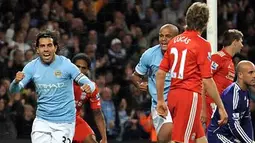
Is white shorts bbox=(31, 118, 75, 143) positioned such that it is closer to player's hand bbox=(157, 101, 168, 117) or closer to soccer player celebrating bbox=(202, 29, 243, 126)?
player's hand bbox=(157, 101, 168, 117)

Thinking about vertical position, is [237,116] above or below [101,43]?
below

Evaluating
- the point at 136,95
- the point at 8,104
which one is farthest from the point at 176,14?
the point at 8,104

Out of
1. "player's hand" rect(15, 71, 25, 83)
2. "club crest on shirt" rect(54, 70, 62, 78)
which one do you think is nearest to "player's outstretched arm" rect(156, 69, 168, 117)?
"club crest on shirt" rect(54, 70, 62, 78)

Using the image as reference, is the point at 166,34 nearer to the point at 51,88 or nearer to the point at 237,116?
the point at 237,116

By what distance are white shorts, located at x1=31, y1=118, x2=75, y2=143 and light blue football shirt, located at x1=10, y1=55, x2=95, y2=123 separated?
0.05 metres

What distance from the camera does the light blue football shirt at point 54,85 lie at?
313 inches

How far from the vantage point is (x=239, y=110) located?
8.36 m

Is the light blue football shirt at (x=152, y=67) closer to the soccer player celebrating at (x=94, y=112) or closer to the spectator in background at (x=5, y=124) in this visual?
the soccer player celebrating at (x=94, y=112)

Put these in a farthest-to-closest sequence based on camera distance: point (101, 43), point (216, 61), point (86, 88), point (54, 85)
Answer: point (101, 43)
point (216, 61)
point (54, 85)
point (86, 88)

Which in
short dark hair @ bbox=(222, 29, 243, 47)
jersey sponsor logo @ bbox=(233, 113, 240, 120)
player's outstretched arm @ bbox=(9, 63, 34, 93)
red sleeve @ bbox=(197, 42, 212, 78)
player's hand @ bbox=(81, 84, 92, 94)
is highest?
short dark hair @ bbox=(222, 29, 243, 47)

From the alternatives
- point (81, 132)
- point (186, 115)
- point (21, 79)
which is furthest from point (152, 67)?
point (21, 79)

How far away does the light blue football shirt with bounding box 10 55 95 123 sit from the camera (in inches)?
313

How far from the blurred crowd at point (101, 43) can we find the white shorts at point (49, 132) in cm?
364

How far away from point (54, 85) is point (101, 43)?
Result: 5.43 metres
